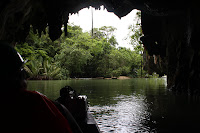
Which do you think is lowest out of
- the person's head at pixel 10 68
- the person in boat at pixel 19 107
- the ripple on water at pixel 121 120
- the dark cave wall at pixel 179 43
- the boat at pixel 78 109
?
the ripple on water at pixel 121 120

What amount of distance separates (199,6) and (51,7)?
23.5 ft

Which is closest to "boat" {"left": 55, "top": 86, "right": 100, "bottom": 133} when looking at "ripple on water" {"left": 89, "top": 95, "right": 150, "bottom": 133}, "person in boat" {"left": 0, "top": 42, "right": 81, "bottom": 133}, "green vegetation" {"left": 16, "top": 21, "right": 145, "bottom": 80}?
"ripple on water" {"left": 89, "top": 95, "right": 150, "bottom": 133}

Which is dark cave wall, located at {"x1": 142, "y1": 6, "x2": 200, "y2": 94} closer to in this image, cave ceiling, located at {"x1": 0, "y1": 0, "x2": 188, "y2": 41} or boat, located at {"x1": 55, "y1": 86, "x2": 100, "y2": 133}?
cave ceiling, located at {"x1": 0, "y1": 0, "x2": 188, "y2": 41}

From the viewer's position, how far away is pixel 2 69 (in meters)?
0.88

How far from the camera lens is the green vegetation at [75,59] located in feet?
106

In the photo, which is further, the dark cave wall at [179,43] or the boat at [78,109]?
the dark cave wall at [179,43]

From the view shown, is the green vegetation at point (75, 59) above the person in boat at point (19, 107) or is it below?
above

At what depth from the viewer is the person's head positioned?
2.87 ft

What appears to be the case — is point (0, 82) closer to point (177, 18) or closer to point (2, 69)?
point (2, 69)

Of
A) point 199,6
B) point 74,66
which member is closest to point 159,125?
point 199,6

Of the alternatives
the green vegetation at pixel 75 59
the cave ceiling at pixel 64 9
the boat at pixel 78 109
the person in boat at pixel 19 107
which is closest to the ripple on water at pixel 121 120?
the boat at pixel 78 109

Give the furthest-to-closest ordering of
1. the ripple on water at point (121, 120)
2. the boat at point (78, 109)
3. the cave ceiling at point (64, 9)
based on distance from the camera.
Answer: the cave ceiling at point (64, 9), the ripple on water at point (121, 120), the boat at point (78, 109)

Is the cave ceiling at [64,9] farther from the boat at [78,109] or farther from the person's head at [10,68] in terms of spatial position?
the person's head at [10,68]

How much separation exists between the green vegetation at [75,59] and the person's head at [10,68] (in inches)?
1152
